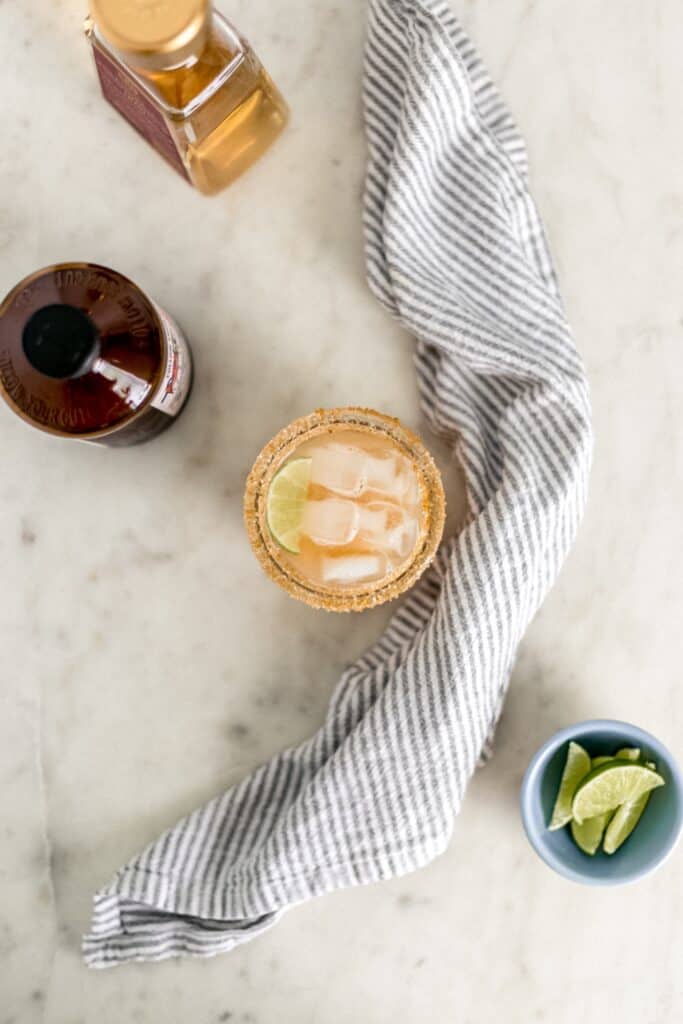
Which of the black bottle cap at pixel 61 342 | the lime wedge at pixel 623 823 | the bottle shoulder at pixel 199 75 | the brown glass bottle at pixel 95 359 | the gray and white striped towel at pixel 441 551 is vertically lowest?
the lime wedge at pixel 623 823

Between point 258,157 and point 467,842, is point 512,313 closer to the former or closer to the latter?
point 258,157

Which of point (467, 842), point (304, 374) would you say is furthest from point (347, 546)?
point (467, 842)

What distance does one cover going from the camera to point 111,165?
0.88 meters

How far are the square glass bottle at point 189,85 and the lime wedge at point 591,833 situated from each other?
578mm

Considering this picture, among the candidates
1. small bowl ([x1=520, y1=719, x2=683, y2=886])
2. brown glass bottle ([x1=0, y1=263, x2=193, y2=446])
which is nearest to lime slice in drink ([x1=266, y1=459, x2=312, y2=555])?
brown glass bottle ([x1=0, y1=263, x2=193, y2=446])

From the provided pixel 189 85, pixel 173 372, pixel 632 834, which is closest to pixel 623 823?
pixel 632 834

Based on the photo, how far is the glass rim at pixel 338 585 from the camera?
77 centimetres

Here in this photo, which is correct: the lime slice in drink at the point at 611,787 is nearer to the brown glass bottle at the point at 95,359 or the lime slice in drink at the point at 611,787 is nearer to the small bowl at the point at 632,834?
the small bowl at the point at 632,834

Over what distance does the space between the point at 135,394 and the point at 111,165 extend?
0.25m

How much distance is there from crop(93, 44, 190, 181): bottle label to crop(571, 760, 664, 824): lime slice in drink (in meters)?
0.56

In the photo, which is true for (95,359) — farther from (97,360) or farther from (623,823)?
(623,823)

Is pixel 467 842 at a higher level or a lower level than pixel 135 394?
lower

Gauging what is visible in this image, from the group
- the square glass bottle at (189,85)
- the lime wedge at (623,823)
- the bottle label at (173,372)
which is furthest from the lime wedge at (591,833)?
the square glass bottle at (189,85)

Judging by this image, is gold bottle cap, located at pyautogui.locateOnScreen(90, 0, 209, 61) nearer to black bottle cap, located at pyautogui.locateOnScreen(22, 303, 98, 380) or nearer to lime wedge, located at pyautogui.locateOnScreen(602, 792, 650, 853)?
black bottle cap, located at pyautogui.locateOnScreen(22, 303, 98, 380)
